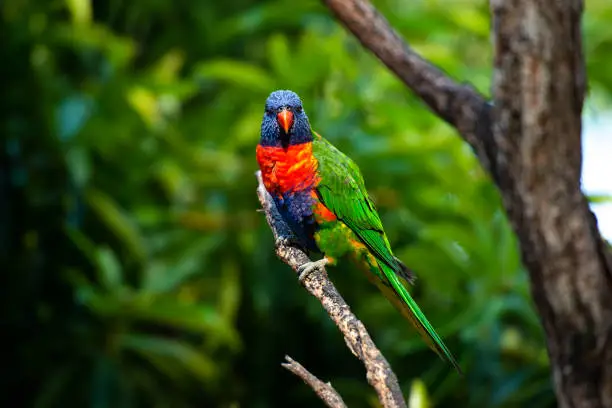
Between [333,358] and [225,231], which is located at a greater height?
[225,231]

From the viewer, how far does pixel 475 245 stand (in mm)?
3893

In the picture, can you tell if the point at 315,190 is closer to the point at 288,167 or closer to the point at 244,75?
the point at 288,167

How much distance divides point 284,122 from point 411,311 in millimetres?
572

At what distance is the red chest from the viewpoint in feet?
7.25

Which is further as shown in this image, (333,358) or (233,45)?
(233,45)

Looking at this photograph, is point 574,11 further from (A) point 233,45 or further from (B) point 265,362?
(A) point 233,45

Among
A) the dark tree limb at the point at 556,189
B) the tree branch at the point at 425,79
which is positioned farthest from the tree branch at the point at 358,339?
the tree branch at the point at 425,79

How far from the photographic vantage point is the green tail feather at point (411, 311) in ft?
5.79

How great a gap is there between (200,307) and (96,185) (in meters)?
1.27

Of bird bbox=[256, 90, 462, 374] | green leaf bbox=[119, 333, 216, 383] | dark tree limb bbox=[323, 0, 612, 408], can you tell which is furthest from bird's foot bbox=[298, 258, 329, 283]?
green leaf bbox=[119, 333, 216, 383]

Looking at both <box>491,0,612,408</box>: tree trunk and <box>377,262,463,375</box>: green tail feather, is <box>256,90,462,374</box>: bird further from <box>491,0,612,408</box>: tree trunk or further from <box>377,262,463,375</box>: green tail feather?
<box>491,0,612,408</box>: tree trunk

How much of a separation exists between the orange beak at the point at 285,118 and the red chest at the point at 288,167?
0.07 meters

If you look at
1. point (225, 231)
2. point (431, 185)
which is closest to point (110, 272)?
point (225, 231)

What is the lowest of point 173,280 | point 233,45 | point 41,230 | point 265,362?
point 265,362
